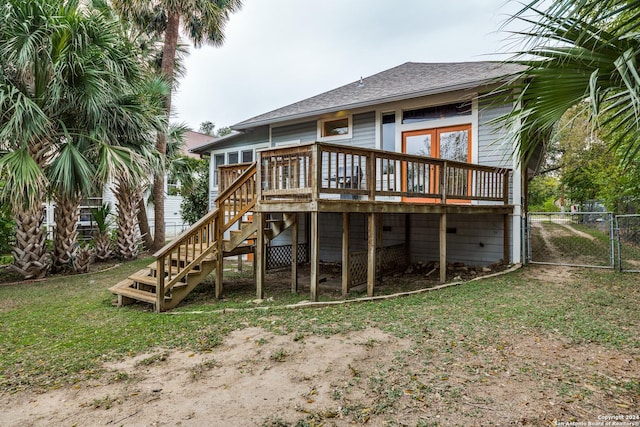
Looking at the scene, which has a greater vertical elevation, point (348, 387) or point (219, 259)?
point (219, 259)

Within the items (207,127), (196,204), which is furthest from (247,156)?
(207,127)

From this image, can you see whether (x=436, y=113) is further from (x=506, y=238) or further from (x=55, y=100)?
(x=55, y=100)

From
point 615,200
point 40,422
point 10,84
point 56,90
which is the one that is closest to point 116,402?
point 40,422

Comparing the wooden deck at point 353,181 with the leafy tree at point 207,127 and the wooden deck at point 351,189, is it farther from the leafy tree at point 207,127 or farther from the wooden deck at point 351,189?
the leafy tree at point 207,127

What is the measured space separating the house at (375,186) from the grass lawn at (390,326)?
29.7 inches

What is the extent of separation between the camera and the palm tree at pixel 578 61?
6.07 ft

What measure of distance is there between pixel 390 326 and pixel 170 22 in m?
12.7

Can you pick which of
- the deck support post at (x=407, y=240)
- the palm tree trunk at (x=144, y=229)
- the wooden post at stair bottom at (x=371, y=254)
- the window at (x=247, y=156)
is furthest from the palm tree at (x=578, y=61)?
the palm tree trunk at (x=144, y=229)

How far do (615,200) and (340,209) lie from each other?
525 inches

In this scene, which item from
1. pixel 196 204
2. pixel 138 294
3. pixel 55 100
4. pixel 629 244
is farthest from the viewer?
pixel 196 204

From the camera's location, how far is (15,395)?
289cm

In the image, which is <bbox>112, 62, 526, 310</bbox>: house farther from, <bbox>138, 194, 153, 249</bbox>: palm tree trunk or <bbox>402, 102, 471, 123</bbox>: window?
<bbox>138, 194, 153, 249</bbox>: palm tree trunk

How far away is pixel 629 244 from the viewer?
34.8ft

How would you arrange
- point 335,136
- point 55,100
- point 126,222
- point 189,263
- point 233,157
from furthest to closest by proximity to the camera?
point 233,157
point 126,222
point 335,136
point 55,100
point 189,263
